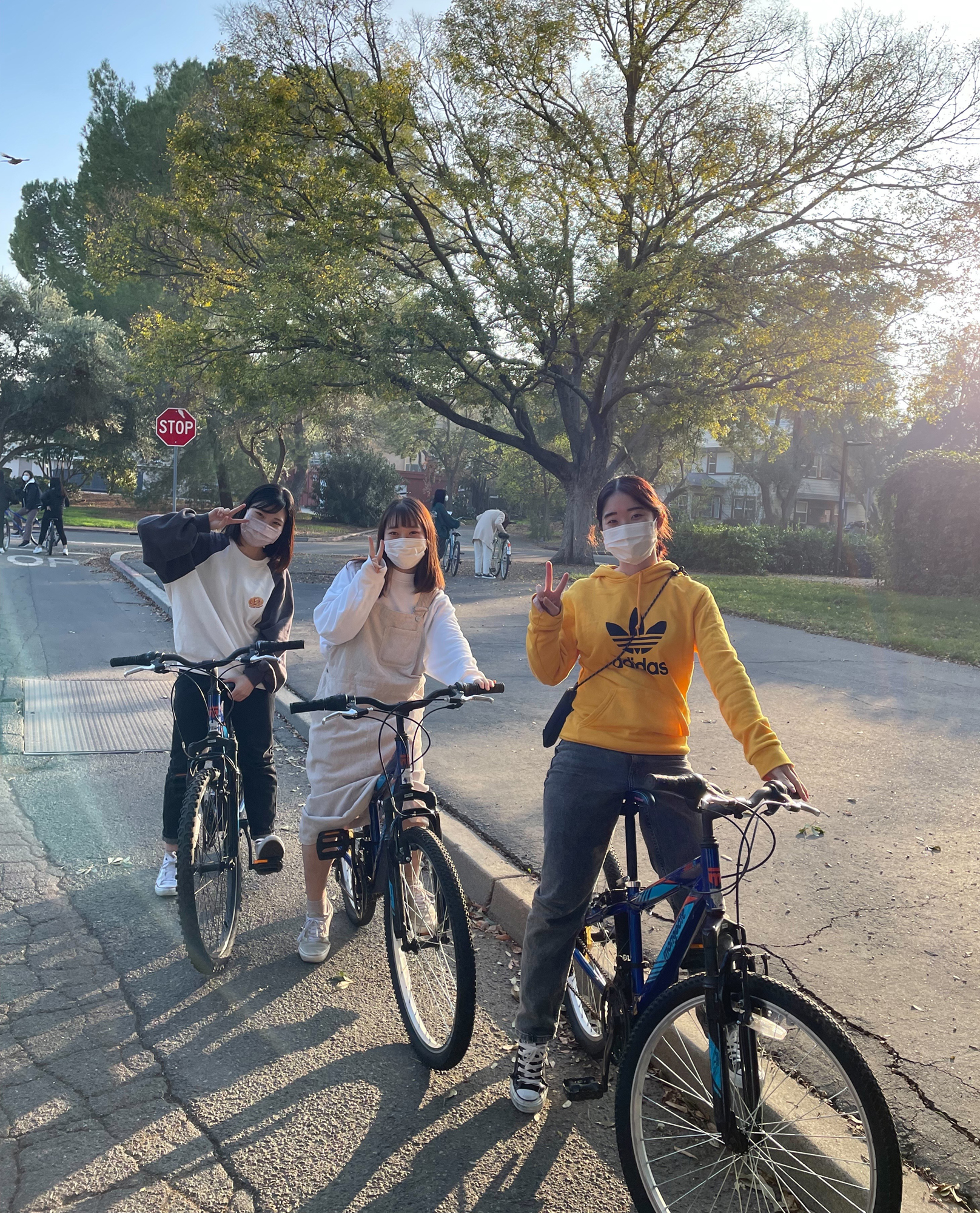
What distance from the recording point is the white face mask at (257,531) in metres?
4.28

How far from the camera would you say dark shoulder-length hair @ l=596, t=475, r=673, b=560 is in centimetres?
301

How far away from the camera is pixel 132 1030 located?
11.1 ft

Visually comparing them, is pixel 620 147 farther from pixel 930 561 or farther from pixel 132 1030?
pixel 132 1030

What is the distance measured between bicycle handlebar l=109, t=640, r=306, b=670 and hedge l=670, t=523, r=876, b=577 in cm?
2134

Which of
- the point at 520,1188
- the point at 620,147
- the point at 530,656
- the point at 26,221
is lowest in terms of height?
the point at 520,1188

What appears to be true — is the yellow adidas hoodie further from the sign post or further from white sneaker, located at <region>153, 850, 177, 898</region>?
the sign post

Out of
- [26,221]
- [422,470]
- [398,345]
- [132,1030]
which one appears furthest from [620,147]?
[422,470]

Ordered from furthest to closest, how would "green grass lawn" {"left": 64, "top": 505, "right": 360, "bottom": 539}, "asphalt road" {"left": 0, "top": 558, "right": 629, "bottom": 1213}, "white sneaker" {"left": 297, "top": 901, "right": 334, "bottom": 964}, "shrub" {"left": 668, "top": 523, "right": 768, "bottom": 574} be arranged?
"green grass lawn" {"left": 64, "top": 505, "right": 360, "bottom": 539}
"shrub" {"left": 668, "top": 523, "right": 768, "bottom": 574}
"white sneaker" {"left": 297, "top": 901, "right": 334, "bottom": 964}
"asphalt road" {"left": 0, "top": 558, "right": 629, "bottom": 1213}

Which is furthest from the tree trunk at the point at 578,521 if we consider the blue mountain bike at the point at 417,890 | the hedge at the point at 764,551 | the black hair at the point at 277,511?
the blue mountain bike at the point at 417,890

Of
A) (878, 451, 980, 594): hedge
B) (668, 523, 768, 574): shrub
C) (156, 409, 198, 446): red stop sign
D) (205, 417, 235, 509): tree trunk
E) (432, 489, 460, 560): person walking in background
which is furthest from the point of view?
(205, 417, 235, 509): tree trunk

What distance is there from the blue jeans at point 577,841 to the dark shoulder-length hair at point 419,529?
1.10 metres

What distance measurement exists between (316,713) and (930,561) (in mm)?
17157

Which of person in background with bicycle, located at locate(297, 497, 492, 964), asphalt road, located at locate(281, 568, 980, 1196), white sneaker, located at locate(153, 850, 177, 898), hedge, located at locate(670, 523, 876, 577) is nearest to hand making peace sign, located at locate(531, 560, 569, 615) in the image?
person in background with bicycle, located at locate(297, 497, 492, 964)

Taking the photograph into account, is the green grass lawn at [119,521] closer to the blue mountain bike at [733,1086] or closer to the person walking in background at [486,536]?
the person walking in background at [486,536]
